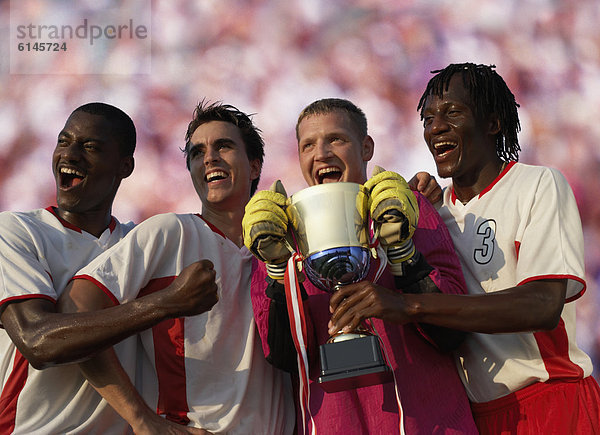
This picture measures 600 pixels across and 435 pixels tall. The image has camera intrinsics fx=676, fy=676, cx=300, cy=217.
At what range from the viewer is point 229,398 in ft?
9.86

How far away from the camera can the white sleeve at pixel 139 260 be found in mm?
3008

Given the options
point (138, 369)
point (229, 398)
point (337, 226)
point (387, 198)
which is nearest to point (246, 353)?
point (229, 398)

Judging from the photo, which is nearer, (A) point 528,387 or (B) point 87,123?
(A) point 528,387

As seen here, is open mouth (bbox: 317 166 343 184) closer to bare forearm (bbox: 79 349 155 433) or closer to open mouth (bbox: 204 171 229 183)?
open mouth (bbox: 204 171 229 183)

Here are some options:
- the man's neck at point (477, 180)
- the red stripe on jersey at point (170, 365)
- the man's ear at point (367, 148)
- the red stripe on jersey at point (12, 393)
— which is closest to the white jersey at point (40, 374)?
the red stripe on jersey at point (12, 393)

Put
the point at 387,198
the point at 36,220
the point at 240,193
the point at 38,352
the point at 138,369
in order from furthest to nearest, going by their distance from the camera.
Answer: the point at 240,193
the point at 36,220
the point at 138,369
the point at 38,352
the point at 387,198

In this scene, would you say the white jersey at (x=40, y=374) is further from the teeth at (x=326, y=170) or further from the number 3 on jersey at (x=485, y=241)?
the number 3 on jersey at (x=485, y=241)

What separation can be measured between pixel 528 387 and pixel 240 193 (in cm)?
182

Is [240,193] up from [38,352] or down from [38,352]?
up

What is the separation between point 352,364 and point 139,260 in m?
1.19

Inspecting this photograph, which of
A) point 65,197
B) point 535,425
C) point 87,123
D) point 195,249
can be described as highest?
point 87,123

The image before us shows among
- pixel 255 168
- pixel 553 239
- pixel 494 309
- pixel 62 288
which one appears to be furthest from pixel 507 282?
pixel 62 288

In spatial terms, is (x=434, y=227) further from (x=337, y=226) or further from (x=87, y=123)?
(x=87, y=123)

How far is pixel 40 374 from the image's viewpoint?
121 inches
